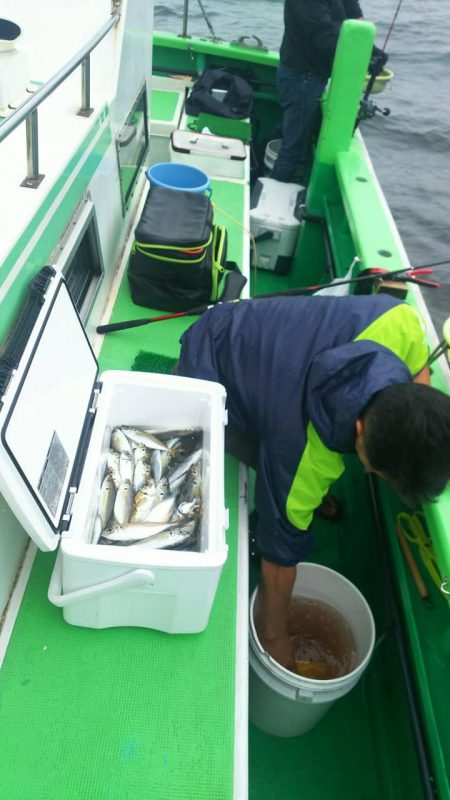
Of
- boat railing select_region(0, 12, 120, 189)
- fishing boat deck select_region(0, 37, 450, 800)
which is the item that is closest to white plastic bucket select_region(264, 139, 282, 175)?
boat railing select_region(0, 12, 120, 189)

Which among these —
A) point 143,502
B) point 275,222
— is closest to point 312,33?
point 275,222

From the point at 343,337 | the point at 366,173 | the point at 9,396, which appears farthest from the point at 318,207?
the point at 9,396

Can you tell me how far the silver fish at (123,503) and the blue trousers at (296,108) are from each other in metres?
4.43

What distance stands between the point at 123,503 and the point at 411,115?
10.4 metres

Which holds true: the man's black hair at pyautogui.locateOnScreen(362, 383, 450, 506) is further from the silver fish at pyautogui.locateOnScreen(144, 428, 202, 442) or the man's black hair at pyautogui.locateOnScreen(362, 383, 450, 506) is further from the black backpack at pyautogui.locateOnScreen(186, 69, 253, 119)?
the black backpack at pyautogui.locateOnScreen(186, 69, 253, 119)

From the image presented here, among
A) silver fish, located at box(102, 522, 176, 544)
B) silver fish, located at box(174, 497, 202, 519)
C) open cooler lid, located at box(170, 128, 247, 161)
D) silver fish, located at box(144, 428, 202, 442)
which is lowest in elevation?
silver fish, located at box(144, 428, 202, 442)

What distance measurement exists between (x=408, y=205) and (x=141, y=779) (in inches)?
292

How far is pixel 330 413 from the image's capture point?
165cm

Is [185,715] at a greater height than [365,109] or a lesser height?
lesser

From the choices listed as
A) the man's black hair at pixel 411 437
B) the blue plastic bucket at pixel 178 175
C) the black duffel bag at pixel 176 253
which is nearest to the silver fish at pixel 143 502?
the man's black hair at pixel 411 437

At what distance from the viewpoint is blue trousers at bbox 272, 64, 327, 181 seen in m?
4.81

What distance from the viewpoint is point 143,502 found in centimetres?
184

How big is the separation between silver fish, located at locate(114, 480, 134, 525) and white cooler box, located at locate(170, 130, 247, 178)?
11.1ft

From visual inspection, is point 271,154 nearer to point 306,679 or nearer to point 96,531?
point 96,531
